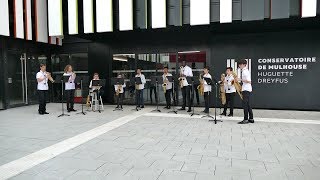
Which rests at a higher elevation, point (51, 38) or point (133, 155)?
point (51, 38)

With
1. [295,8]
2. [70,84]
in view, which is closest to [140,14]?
[70,84]

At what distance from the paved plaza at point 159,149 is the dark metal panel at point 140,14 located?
3.95 metres

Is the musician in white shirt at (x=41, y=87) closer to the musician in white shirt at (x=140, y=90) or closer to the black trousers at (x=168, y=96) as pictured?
the musician in white shirt at (x=140, y=90)

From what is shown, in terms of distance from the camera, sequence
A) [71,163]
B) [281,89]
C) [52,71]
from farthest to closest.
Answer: [52,71] → [281,89] → [71,163]

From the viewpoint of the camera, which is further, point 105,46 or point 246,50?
point 105,46

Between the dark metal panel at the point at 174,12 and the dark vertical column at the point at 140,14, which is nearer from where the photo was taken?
the dark metal panel at the point at 174,12

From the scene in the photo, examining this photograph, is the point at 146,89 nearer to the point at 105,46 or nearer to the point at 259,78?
the point at 105,46

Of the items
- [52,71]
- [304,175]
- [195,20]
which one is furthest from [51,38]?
[304,175]

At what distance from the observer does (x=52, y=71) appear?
15.4 meters

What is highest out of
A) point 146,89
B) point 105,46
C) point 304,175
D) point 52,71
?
point 105,46

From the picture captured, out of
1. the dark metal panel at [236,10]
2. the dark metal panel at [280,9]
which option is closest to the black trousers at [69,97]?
the dark metal panel at [236,10]

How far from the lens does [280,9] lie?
9383mm

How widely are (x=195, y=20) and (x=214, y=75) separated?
3.19 m

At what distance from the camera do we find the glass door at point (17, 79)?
12781mm
